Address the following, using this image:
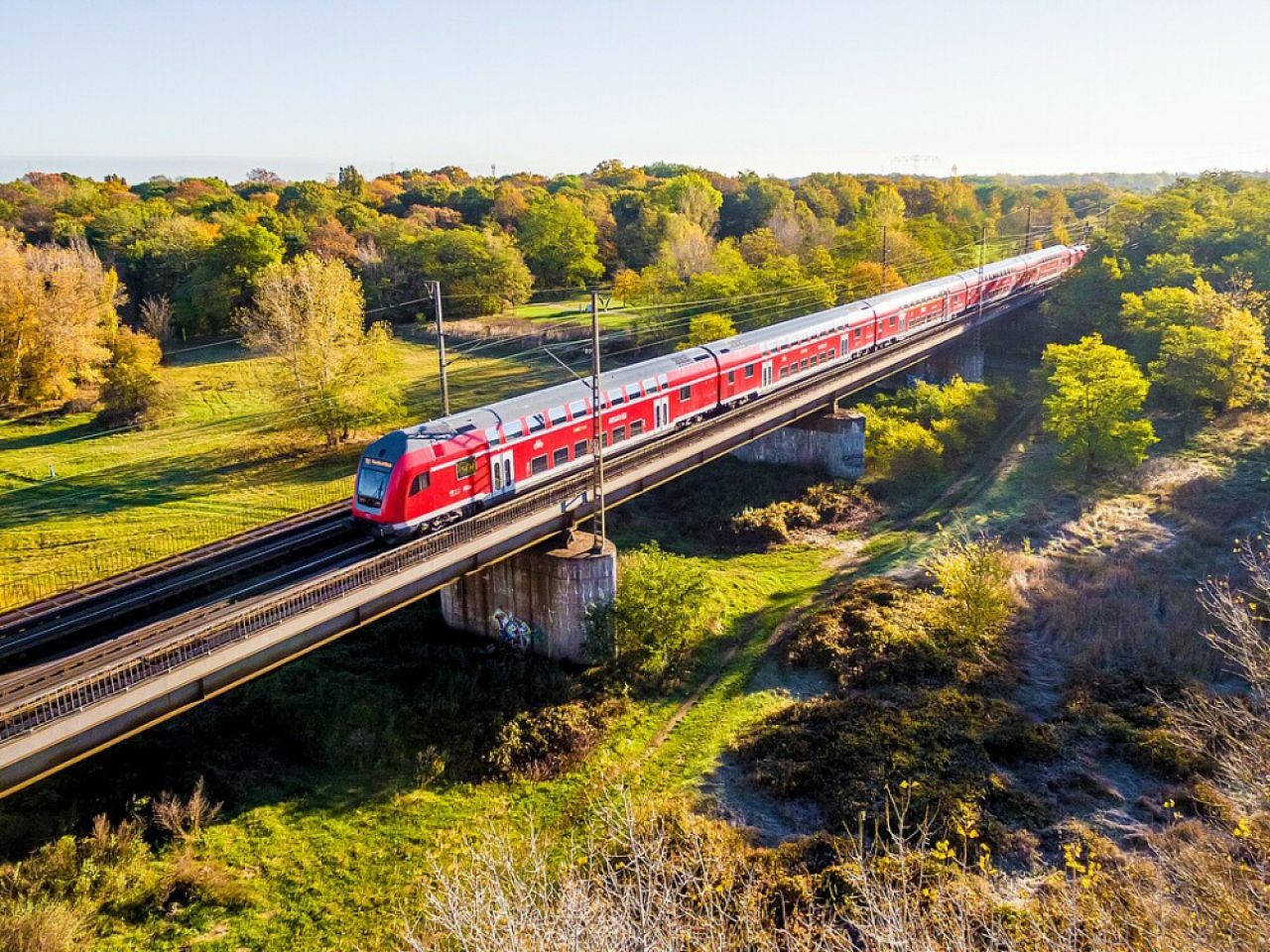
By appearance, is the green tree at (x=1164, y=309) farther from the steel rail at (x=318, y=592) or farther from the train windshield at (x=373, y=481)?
the train windshield at (x=373, y=481)

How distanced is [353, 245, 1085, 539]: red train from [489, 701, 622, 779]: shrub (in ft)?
23.1

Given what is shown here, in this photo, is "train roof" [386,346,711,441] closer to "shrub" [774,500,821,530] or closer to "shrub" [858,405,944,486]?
"shrub" [774,500,821,530]

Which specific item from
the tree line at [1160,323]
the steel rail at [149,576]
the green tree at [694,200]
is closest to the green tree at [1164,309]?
the tree line at [1160,323]

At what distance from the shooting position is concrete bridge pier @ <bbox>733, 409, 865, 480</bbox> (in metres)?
48.9

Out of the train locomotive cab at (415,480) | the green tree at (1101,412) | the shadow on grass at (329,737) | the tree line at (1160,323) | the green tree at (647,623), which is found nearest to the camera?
the shadow on grass at (329,737)

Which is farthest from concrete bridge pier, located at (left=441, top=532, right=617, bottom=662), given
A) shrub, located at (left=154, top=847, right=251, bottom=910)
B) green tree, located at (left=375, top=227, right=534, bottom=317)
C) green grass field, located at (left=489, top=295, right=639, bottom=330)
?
green tree, located at (left=375, top=227, right=534, bottom=317)

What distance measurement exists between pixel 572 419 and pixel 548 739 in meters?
12.1

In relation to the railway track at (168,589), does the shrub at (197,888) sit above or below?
below

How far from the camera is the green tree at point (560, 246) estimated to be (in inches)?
3797

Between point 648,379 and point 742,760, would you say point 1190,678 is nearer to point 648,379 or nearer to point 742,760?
point 742,760

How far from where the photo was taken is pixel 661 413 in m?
37.9

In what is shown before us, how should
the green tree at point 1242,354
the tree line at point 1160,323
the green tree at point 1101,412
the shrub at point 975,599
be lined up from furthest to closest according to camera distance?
the green tree at point 1242,354 → the tree line at point 1160,323 → the green tree at point 1101,412 → the shrub at point 975,599

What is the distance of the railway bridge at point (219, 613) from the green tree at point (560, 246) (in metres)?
64.3

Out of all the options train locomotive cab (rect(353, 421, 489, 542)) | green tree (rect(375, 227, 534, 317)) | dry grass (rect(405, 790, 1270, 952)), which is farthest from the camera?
green tree (rect(375, 227, 534, 317))
